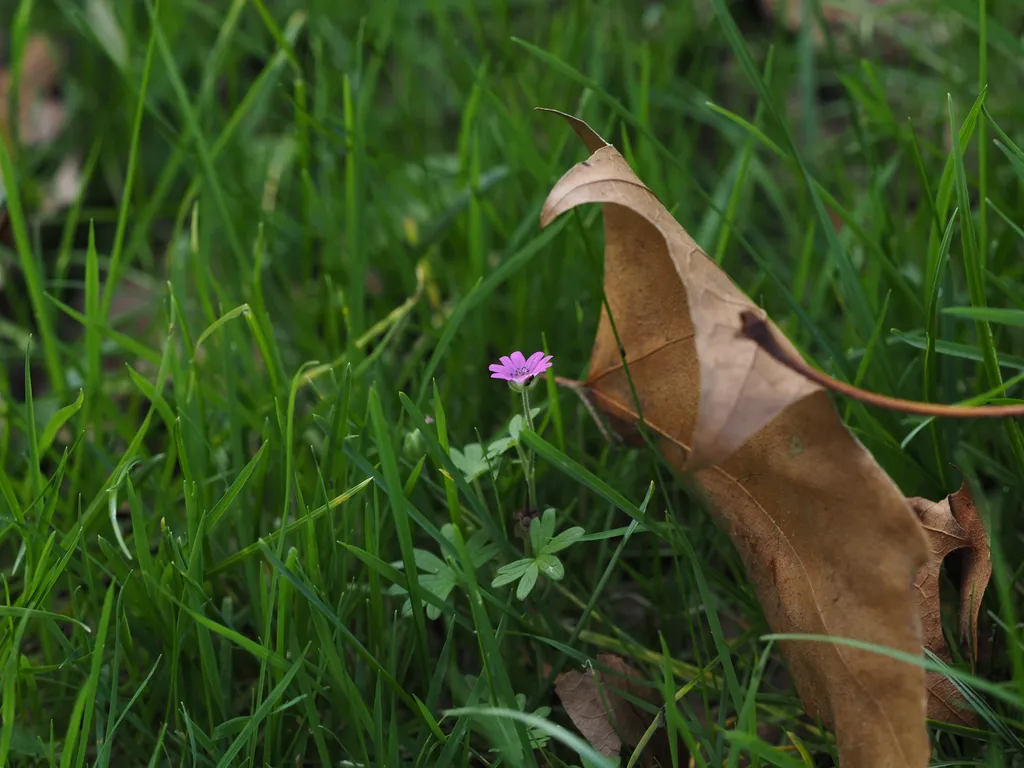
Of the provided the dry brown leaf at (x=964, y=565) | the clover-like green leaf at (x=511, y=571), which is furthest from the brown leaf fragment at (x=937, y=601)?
the clover-like green leaf at (x=511, y=571)

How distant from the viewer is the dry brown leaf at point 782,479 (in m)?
0.86

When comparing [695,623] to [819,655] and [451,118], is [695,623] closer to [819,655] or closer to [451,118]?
[819,655]

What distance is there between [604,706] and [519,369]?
389 millimetres

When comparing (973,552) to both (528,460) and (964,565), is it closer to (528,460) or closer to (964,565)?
(964,565)

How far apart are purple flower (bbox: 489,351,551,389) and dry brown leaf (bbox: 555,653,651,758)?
0.33m

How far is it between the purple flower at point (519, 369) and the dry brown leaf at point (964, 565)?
443mm

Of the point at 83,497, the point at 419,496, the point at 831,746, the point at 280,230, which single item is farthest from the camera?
the point at 280,230

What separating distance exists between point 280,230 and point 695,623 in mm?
1046

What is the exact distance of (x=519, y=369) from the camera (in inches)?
45.5

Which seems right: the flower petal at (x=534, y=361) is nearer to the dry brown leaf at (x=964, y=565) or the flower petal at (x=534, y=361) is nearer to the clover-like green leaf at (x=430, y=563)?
the clover-like green leaf at (x=430, y=563)

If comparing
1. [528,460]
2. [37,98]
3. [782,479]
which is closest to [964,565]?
[782,479]

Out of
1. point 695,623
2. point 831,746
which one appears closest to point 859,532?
point 831,746

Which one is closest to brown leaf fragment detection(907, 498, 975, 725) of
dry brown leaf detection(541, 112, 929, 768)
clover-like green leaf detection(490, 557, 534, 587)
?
dry brown leaf detection(541, 112, 929, 768)

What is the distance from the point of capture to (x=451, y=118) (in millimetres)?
2352
